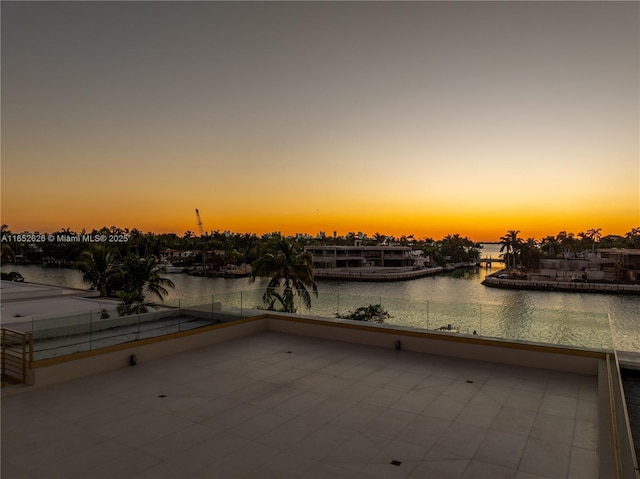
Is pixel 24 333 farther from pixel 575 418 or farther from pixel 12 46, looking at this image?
pixel 12 46

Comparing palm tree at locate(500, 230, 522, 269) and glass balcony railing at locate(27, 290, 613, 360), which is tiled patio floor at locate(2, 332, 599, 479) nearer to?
glass balcony railing at locate(27, 290, 613, 360)

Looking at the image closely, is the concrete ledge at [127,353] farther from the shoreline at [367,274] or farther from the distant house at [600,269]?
the distant house at [600,269]

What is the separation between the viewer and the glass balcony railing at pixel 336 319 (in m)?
8.98

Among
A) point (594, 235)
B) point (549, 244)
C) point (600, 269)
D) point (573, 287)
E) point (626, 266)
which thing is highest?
point (594, 235)

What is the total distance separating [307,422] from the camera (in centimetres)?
638

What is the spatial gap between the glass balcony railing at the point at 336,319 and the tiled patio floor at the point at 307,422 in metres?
1.04

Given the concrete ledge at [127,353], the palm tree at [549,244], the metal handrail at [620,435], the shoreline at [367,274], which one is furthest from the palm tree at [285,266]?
the palm tree at [549,244]

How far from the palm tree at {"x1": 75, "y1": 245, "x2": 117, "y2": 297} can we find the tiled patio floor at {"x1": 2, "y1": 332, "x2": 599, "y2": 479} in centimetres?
1979

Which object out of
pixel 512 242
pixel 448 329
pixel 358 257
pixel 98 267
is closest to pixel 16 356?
pixel 448 329

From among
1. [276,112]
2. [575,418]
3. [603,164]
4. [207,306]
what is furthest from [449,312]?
[603,164]

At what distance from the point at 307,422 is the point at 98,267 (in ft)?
83.9

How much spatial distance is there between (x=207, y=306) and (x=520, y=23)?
51.9 ft

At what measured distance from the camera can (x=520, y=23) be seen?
50.8 ft

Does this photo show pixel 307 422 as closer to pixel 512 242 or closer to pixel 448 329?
pixel 448 329
